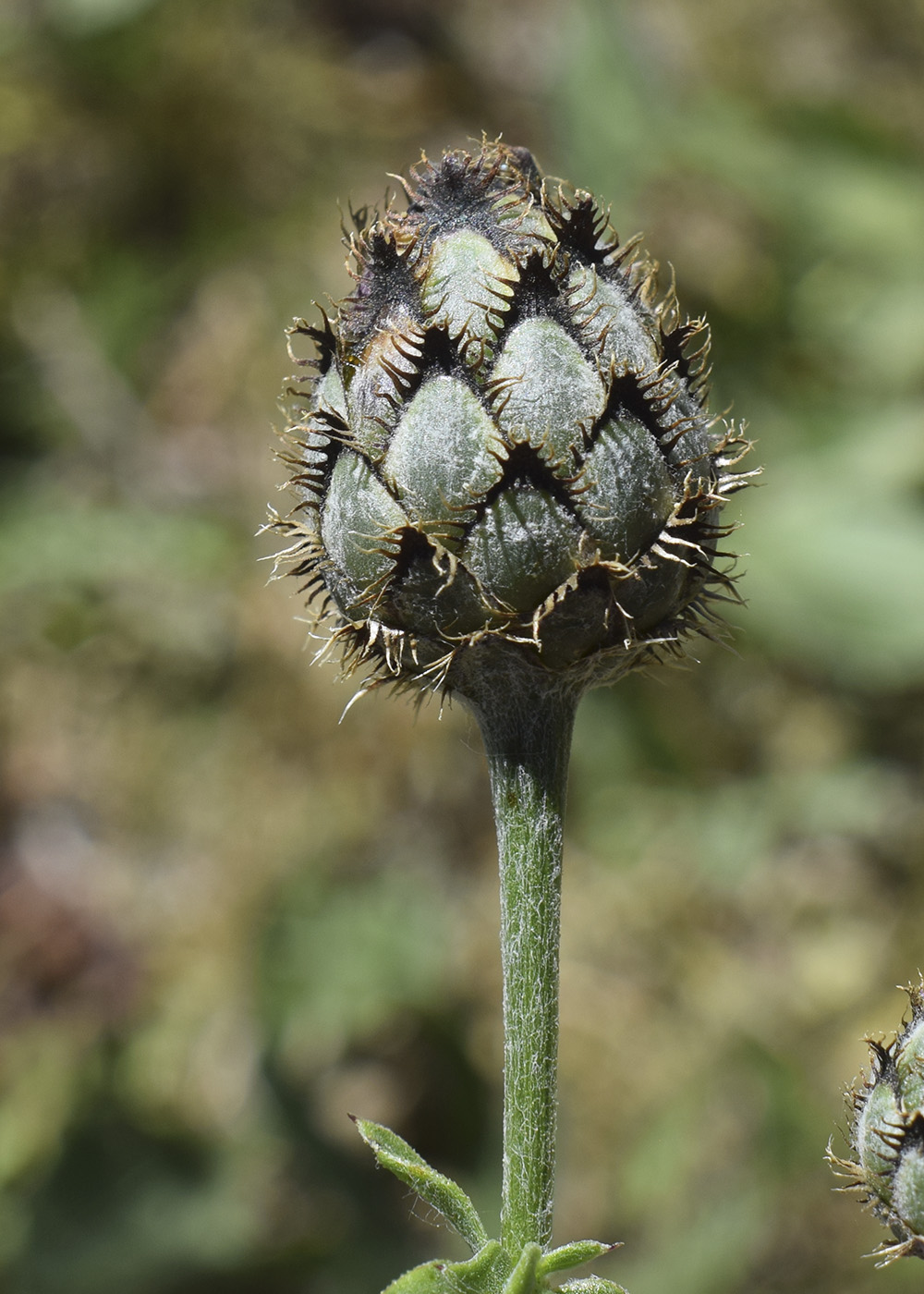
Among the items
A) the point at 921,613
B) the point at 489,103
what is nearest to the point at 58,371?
the point at 489,103

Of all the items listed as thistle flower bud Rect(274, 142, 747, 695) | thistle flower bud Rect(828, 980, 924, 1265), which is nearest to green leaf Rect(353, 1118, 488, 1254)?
thistle flower bud Rect(828, 980, 924, 1265)

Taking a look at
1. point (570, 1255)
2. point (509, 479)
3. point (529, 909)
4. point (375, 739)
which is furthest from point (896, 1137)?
point (375, 739)

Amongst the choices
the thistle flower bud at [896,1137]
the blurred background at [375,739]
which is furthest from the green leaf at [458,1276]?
the blurred background at [375,739]

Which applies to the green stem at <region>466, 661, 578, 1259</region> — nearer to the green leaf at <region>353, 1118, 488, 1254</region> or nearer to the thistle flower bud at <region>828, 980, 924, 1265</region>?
the green leaf at <region>353, 1118, 488, 1254</region>

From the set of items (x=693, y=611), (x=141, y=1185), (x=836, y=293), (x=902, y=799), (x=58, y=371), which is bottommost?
(x=693, y=611)

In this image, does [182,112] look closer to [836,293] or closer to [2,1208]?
[836,293]
